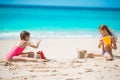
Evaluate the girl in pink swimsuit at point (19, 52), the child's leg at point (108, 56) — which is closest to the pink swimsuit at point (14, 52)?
the girl in pink swimsuit at point (19, 52)

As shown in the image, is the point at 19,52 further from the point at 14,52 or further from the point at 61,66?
the point at 61,66

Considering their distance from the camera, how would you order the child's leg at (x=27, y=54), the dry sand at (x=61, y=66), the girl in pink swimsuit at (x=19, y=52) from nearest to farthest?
1. the dry sand at (x=61, y=66)
2. the girl in pink swimsuit at (x=19, y=52)
3. the child's leg at (x=27, y=54)

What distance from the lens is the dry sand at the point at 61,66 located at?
2.29 m

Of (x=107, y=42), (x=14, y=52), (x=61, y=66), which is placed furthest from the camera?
(x=107, y=42)

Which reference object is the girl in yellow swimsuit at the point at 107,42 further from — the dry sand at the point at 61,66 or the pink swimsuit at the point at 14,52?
the pink swimsuit at the point at 14,52

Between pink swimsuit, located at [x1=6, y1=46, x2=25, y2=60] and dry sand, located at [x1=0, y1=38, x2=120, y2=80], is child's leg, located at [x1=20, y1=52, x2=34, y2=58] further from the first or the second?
dry sand, located at [x1=0, y1=38, x2=120, y2=80]

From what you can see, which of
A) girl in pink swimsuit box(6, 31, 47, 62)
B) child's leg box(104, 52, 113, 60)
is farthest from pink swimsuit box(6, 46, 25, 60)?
child's leg box(104, 52, 113, 60)

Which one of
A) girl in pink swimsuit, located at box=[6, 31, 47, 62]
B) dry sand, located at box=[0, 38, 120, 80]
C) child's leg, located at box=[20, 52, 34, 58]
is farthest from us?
child's leg, located at box=[20, 52, 34, 58]

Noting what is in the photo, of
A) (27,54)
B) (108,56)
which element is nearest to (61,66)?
(27,54)

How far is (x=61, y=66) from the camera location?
260 cm

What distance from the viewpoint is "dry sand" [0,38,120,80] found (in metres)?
2.29

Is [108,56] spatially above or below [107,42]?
below

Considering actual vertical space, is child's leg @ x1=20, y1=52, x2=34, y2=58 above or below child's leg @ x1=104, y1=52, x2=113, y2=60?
above

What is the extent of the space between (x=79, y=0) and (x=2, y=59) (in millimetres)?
2321
